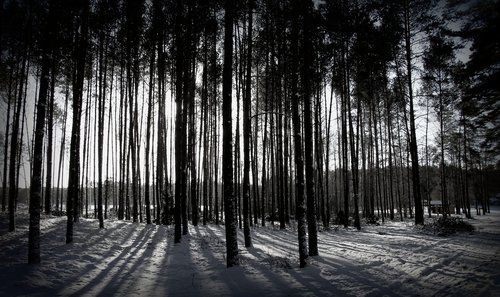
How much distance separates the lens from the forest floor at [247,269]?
19.6 ft

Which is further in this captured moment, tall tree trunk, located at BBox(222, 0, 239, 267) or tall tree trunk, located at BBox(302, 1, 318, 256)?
tall tree trunk, located at BBox(302, 1, 318, 256)

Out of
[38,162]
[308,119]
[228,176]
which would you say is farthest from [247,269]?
[38,162]

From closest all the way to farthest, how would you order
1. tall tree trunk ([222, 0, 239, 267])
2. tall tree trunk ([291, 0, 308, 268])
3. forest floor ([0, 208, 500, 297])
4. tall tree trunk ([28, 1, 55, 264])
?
forest floor ([0, 208, 500, 297]) < tall tree trunk ([28, 1, 55, 264]) < tall tree trunk ([291, 0, 308, 268]) < tall tree trunk ([222, 0, 239, 267])

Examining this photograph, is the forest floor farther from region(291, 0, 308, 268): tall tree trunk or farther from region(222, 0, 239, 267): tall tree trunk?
region(291, 0, 308, 268): tall tree trunk

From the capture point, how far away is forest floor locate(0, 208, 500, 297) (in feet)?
19.6

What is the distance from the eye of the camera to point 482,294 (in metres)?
5.34

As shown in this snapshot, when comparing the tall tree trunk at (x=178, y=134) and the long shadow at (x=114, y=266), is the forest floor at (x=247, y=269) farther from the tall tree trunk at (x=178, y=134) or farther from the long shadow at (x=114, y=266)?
the tall tree trunk at (x=178, y=134)

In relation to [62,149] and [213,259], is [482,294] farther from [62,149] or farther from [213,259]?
[62,149]

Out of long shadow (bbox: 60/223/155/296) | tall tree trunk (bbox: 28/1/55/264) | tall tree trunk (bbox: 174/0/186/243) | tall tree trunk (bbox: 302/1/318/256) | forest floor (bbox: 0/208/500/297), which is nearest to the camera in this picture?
forest floor (bbox: 0/208/500/297)

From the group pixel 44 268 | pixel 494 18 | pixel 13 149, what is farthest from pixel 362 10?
pixel 13 149

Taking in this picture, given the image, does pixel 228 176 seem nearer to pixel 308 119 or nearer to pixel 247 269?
pixel 247 269

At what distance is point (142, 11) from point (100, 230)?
1333 cm

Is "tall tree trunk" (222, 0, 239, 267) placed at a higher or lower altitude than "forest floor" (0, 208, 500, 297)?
higher

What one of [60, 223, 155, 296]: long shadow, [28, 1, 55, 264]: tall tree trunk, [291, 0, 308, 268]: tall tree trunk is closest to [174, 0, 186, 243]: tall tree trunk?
[60, 223, 155, 296]: long shadow
